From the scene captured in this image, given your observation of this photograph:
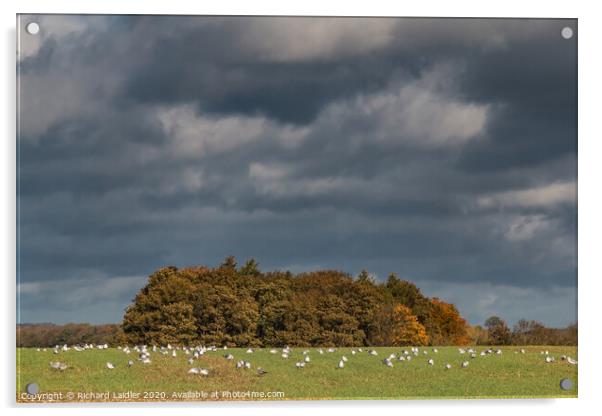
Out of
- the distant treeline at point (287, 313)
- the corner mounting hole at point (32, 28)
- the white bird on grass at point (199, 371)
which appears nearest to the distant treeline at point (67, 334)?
the distant treeline at point (287, 313)

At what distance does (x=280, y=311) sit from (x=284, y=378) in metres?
1.56

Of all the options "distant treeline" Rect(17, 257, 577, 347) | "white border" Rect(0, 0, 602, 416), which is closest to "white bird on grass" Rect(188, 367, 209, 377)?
"white border" Rect(0, 0, 602, 416)

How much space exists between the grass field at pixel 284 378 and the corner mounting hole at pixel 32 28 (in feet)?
14.6

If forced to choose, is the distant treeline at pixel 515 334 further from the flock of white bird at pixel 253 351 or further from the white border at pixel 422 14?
the white border at pixel 422 14

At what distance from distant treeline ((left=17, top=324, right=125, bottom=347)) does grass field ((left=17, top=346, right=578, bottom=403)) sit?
153 mm

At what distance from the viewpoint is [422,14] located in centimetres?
1401

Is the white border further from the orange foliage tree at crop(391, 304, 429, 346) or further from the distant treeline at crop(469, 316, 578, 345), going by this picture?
the orange foliage tree at crop(391, 304, 429, 346)

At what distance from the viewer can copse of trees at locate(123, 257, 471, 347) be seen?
14.9m

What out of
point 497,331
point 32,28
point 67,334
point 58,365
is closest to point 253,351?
point 67,334

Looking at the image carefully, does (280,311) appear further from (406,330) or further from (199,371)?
(406,330)

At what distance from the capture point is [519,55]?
14.3 m

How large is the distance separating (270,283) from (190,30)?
4054 mm

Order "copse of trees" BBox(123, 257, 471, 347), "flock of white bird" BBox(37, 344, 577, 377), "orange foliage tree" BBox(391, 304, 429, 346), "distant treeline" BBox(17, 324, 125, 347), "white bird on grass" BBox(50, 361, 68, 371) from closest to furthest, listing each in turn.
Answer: "distant treeline" BBox(17, 324, 125, 347) → "white bird on grass" BBox(50, 361, 68, 371) → "flock of white bird" BBox(37, 344, 577, 377) → "copse of trees" BBox(123, 257, 471, 347) → "orange foliage tree" BBox(391, 304, 429, 346)
